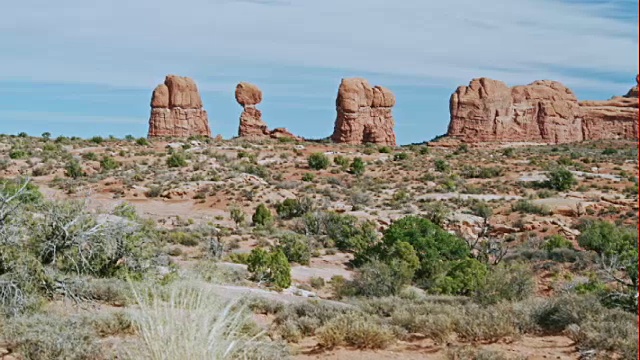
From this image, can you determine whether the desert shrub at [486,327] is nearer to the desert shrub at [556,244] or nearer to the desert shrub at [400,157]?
the desert shrub at [556,244]

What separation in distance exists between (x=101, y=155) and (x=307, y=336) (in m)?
36.4

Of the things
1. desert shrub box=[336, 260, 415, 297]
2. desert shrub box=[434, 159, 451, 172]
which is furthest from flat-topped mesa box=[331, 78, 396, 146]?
desert shrub box=[336, 260, 415, 297]

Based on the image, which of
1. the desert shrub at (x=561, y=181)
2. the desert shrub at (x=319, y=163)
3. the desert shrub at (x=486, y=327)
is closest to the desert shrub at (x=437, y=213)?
the desert shrub at (x=561, y=181)

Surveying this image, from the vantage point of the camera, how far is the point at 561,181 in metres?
37.2

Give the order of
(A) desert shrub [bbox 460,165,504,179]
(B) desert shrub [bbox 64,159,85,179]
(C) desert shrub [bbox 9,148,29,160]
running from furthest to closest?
(A) desert shrub [bbox 460,165,504,179], (C) desert shrub [bbox 9,148,29,160], (B) desert shrub [bbox 64,159,85,179]

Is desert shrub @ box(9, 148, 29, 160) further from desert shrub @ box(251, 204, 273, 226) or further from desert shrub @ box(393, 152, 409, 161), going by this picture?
desert shrub @ box(393, 152, 409, 161)

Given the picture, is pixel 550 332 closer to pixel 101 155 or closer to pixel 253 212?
pixel 253 212

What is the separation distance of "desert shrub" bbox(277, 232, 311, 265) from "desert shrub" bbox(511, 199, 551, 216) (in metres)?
12.1

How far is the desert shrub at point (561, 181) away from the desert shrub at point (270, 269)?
76.3ft

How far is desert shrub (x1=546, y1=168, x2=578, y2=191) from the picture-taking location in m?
37.0

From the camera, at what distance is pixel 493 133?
69000 mm

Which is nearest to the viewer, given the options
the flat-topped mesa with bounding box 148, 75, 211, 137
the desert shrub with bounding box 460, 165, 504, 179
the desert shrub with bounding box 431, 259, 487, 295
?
the desert shrub with bounding box 431, 259, 487, 295

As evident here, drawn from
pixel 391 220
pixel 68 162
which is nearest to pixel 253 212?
pixel 391 220

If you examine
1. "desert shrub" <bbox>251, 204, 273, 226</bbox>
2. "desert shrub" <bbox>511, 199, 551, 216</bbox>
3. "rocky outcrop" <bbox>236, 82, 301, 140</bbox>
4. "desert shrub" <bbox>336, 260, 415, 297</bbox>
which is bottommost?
"desert shrub" <bbox>336, 260, 415, 297</bbox>
